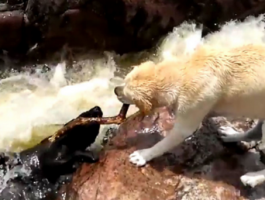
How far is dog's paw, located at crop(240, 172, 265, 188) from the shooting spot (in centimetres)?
374

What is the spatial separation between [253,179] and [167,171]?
65cm

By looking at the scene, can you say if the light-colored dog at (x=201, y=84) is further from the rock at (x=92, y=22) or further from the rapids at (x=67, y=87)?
the rock at (x=92, y=22)

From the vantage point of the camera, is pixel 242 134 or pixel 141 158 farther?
pixel 242 134

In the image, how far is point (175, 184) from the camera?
12.4 feet

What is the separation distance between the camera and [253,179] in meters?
3.74

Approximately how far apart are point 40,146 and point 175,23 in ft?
8.93

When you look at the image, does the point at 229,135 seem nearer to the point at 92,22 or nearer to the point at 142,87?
the point at 142,87

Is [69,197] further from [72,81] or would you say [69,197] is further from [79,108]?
[72,81]

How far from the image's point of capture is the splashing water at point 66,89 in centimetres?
537

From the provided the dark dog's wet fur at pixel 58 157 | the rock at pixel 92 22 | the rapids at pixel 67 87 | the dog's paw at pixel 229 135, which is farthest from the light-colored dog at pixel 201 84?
the rock at pixel 92 22

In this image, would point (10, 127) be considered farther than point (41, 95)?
A: No

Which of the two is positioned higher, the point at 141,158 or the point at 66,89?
the point at 141,158

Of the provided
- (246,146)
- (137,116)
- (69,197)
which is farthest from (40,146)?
(246,146)

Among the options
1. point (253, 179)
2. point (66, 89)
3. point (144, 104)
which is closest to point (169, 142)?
point (144, 104)
